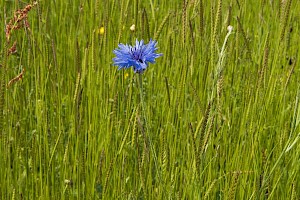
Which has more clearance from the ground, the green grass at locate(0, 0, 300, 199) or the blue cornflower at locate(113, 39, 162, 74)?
the blue cornflower at locate(113, 39, 162, 74)

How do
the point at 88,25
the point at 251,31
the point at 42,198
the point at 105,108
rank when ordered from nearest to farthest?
the point at 42,198
the point at 105,108
the point at 88,25
the point at 251,31

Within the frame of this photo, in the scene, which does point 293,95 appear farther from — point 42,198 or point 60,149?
point 42,198

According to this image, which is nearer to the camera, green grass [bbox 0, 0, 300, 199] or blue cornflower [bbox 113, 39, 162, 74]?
blue cornflower [bbox 113, 39, 162, 74]

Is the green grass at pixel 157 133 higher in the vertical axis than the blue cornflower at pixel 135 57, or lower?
lower

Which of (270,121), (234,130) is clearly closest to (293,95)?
(270,121)

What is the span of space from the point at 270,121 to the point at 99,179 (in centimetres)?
75

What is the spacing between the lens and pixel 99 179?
1594mm

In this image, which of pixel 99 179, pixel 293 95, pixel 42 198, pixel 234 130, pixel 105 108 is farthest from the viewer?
pixel 293 95

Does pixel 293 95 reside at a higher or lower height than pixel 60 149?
higher

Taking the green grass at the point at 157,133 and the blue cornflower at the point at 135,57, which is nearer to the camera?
the blue cornflower at the point at 135,57

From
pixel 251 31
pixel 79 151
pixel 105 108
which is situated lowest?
pixel 79 151

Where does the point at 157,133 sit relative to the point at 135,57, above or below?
below

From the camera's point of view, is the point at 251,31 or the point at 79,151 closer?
the point at 79,151

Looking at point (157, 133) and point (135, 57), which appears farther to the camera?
point (157, 133)
